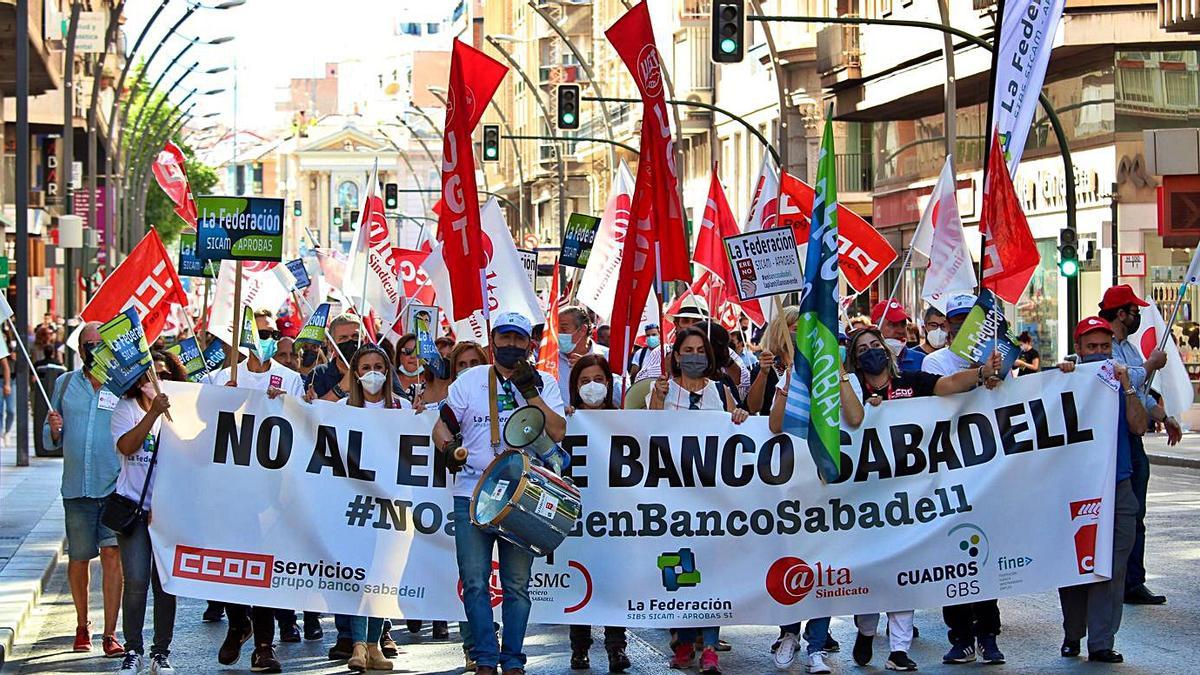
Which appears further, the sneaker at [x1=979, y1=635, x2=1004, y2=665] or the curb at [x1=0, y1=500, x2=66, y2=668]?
the curb at [x1=0, y1=500, x2=66, y2=668]

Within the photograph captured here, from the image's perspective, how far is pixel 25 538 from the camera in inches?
624

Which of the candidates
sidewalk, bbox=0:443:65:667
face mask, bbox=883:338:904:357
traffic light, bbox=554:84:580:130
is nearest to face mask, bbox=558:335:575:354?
face mask, bbox=883:338:904:357

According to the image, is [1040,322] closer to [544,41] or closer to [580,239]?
[580,239]

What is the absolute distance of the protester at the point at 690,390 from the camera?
33.8 ft

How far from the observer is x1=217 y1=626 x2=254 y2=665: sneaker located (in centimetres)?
1059

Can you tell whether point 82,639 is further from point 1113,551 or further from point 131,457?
point 1113,551

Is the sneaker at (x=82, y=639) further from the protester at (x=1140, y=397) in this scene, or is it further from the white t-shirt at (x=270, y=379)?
the protester at (x=1140, y=397)

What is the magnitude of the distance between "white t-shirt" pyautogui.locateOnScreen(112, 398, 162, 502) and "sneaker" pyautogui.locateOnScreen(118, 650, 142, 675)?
77 cm

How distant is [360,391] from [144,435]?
4.30ft

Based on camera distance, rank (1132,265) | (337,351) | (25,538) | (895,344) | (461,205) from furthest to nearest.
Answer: (1132,265) < (25,538) < (895,344) < (337,351) < (461,205)

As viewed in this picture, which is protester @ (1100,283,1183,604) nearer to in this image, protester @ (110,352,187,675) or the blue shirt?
protester @ (110,352,187,675)

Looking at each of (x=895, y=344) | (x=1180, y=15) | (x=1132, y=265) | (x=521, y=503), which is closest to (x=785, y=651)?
(x=521, y=503)

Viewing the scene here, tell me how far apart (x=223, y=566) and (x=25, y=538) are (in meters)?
6.05

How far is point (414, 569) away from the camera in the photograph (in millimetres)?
10281
